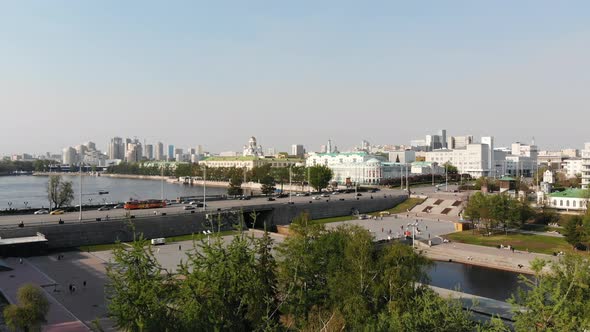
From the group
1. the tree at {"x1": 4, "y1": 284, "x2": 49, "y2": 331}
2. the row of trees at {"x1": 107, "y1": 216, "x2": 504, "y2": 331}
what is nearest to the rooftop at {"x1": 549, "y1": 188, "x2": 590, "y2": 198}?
the row of trees at {"x1": 107, "y1": 216, "x2": 504, "y2": 331}

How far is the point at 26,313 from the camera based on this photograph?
1652cm

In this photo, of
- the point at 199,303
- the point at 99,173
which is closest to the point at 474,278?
the point at 199,303

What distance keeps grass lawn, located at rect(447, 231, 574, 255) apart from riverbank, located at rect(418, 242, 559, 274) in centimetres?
179

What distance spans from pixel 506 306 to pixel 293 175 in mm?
72156

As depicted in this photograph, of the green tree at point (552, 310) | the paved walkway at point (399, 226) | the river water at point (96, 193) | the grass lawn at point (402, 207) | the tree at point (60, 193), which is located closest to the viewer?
the green tree at point (552, 310)

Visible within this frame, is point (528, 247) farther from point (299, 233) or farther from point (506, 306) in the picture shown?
point (299, 233)

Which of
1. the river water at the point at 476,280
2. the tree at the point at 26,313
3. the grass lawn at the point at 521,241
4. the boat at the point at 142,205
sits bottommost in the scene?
the river water at the point at 476,280

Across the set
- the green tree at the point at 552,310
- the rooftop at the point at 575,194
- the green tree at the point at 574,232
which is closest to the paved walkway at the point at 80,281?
the green tree at the point at 552,310

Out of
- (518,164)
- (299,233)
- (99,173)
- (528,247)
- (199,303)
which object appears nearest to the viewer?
(199,303)

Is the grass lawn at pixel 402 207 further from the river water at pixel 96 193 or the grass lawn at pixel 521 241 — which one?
the river water at pixel 96 193

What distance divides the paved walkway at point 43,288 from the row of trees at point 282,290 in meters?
6.79

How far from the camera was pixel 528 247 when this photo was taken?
124 feet

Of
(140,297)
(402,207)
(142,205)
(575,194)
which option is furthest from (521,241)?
(140,297)

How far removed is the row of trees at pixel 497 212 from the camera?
42531 millimetres
